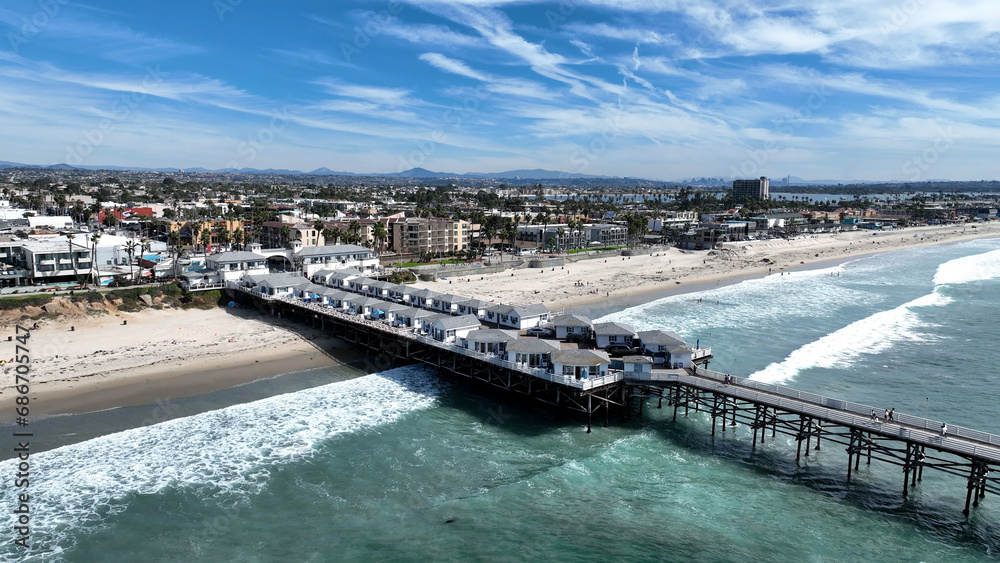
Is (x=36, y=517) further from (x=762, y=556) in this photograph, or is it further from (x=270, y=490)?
(x=762, y=556)

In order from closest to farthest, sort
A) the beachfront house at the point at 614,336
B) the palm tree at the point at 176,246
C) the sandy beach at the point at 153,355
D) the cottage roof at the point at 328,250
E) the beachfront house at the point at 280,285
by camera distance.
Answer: the sandy beach at the point at 153,355 → the beachfront house at the point at 614,336 → the beachfront house at the point at 280,285 → the palm tree at the point at 176,246 → the cottage roof at the point at 328,250

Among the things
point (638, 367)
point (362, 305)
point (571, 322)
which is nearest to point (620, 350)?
point (638, 367)

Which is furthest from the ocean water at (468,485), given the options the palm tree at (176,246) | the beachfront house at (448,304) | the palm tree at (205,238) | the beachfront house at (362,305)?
the palm tree at (205,238)

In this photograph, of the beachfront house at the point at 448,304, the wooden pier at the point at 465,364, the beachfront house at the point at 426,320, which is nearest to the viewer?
the wooden pier at the point at 465,364

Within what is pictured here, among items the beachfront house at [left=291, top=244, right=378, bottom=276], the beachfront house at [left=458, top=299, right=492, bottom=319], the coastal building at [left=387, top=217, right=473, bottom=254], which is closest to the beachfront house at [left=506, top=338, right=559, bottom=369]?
the beachfront house at [left=458, top=299, right=492, bottom=319]

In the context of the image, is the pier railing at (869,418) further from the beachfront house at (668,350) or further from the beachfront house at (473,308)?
the beachfront house at (473,308)

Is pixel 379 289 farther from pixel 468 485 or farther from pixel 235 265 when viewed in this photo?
pixel 468 485
